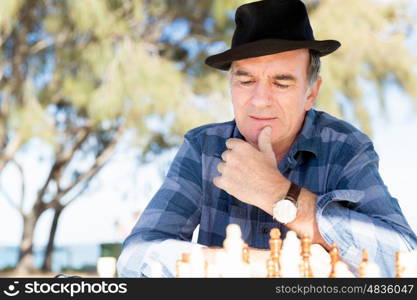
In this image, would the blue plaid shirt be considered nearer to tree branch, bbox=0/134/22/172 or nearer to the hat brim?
the hat brim

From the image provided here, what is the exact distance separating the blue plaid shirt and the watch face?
0.06 metres

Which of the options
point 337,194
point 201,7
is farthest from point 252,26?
point 201,7

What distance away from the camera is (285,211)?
5.72 feet

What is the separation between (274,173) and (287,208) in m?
0.11

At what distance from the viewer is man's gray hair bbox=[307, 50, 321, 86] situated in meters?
2.14

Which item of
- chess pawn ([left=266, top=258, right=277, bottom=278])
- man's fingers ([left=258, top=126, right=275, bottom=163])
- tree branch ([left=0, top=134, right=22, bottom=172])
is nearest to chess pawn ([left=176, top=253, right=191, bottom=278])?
chess pawn ([left=266, top=258, right=277, bottom=278])

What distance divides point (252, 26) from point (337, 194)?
650mm

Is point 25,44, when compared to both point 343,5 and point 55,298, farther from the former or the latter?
point 55,298

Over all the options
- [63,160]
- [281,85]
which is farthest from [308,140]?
[63,160]

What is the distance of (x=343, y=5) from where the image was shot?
34.7 feet

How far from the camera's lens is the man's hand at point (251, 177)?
5.82ft

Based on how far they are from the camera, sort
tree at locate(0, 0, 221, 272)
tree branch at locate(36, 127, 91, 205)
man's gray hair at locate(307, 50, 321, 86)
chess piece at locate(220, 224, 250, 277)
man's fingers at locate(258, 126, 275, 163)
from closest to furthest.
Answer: chess piece at locate(220, 224, 250, 277), man's fingers at locate(258, 126, 275, 163), man's gray hair at locate(307, 50, 321, 86), tree at locate(0, 0, 221, 272), tree branch at locate(36, 127, 91, 205)

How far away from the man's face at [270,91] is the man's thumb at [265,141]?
39 millimetres

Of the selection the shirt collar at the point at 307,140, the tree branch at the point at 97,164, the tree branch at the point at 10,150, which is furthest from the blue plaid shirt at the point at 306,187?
the tree branch at the point at 97,164
